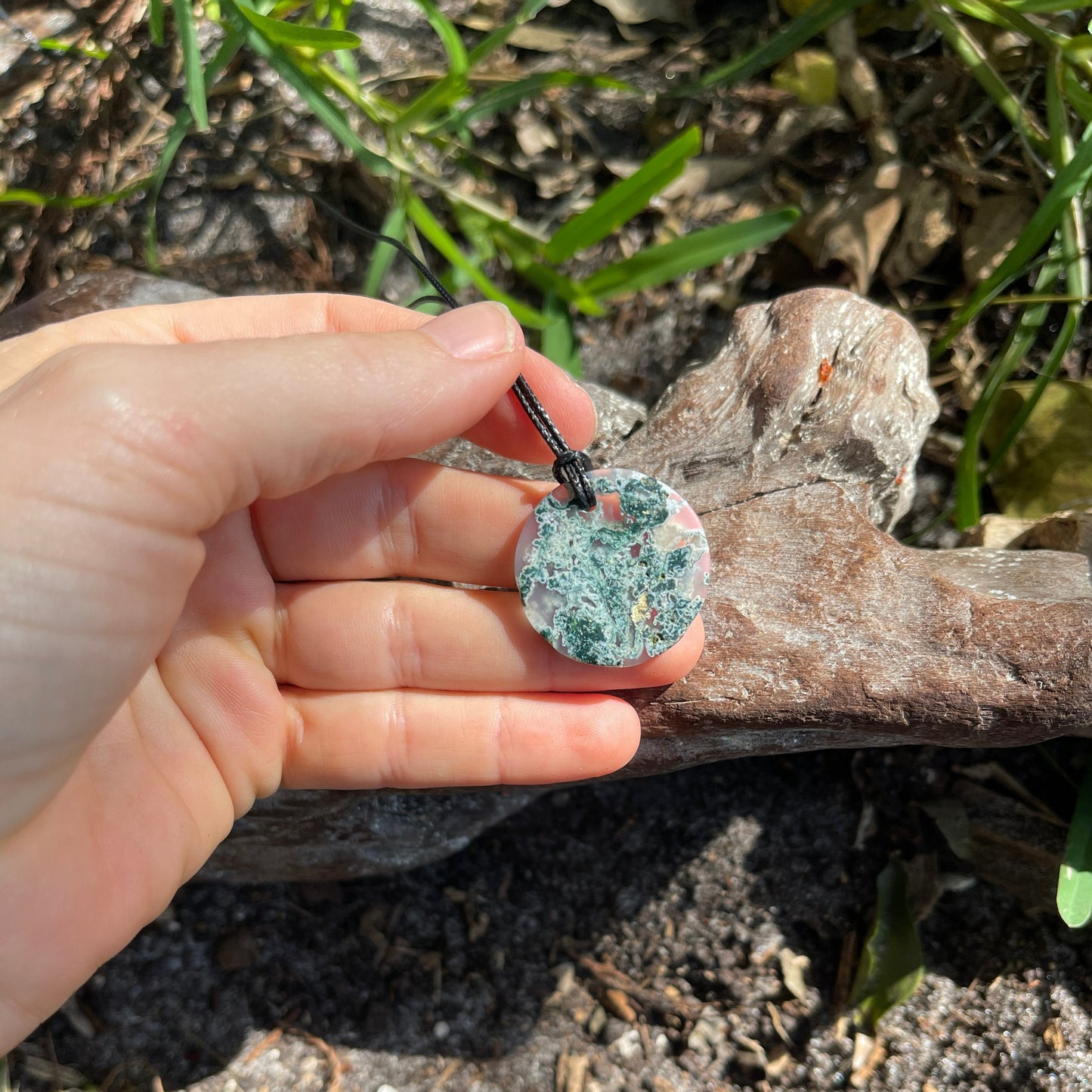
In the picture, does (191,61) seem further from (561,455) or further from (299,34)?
(561,455)

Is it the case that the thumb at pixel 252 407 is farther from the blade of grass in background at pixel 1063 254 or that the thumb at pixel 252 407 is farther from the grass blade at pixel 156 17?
the blade of grass in background at pixel 1063 254

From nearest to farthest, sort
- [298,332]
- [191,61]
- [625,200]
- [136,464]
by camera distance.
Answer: [136,464] < [298,332] < [191,61] < [625,200]

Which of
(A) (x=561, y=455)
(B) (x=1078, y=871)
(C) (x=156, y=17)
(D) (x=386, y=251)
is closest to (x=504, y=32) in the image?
(D) (x=386, y=251)

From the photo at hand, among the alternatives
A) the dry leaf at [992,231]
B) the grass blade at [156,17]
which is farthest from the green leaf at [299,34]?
the dry leaf at [992,231]

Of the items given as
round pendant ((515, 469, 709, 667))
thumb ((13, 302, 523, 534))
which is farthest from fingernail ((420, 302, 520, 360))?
round pendant ((515, 469, 709, 667))

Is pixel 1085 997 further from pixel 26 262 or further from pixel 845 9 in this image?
pixel 26 262

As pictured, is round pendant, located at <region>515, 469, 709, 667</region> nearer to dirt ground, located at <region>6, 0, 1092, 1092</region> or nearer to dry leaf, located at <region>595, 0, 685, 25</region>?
dirt ground, located at <region>6, 0, 1092, 1092</region>
